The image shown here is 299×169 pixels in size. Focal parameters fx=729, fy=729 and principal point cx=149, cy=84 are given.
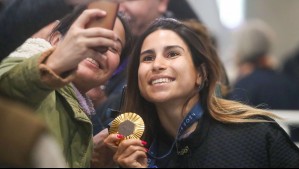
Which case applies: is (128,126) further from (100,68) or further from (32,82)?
(32,82)

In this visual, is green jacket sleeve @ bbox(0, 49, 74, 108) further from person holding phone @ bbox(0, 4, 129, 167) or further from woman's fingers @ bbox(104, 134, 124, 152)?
woman's fingers @ bbox(104, 134, 124, 152)

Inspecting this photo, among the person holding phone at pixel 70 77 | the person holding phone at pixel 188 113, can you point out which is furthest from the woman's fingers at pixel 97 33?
the person holding phone at pixel 188 113

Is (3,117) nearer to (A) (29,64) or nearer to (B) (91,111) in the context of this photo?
(A) (29,64)

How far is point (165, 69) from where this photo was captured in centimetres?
261

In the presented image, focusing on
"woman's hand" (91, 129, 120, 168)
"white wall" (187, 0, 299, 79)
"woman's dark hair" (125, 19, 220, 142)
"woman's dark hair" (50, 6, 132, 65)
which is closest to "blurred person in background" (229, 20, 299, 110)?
"woman's dark hair" (125, 19, 220, 142)

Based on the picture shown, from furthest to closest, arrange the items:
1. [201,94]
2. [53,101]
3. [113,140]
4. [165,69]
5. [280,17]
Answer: [280,17], [201,94], [165,69], [113,140], [53,101]

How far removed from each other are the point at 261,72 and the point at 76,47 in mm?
3398

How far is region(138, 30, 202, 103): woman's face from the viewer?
261cm

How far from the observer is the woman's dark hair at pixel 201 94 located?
267 centimetres

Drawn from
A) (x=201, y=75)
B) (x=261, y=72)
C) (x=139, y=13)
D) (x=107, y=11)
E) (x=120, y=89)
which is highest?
(x=107, y=11)

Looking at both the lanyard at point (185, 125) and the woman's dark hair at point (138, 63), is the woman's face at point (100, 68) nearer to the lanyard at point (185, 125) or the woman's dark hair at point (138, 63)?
the woman's dark hair at point (138, 63)

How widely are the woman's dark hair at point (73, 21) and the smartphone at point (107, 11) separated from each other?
83mm

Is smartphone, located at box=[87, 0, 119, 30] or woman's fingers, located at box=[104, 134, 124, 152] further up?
smartphone, located at box=[87, 0, 119, 30]

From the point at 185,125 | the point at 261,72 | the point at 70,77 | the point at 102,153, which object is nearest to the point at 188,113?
the point at 185,125
